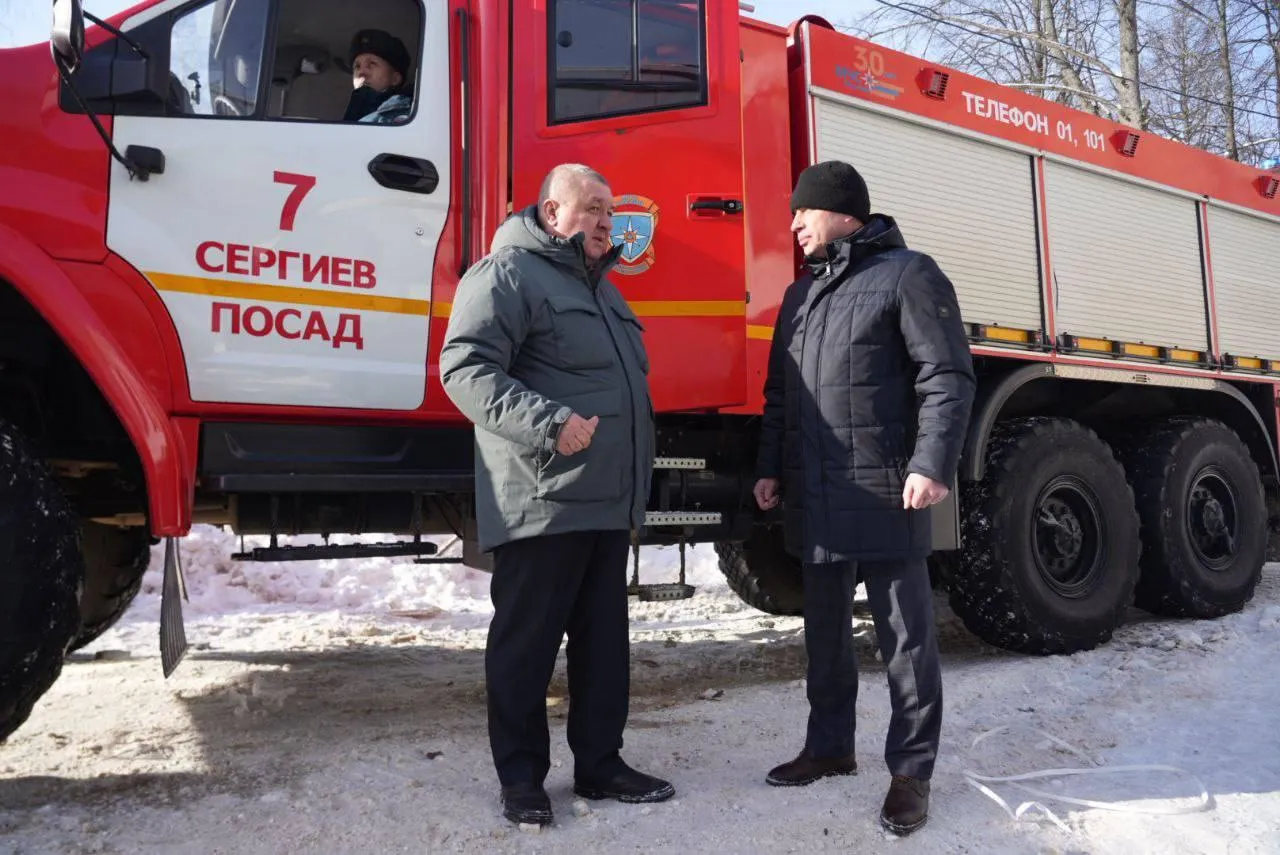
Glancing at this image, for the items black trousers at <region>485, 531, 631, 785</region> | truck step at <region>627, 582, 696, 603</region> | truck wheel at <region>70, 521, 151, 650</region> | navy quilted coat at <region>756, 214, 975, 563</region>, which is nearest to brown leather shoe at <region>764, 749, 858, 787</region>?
black trousers at <region>485, 531, 631, 785</region>

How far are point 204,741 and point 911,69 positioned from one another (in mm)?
3897

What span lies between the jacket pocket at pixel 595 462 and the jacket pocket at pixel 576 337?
0.09 metres

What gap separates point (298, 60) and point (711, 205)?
1543 mm

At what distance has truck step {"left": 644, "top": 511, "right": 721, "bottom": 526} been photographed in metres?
3.79

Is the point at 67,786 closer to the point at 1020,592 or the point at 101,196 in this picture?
the point at 101,196

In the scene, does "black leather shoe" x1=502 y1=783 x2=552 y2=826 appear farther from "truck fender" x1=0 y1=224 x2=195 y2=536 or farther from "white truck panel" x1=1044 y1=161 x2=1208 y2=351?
"white truck panel" x1=1044 y1=161 x2=1208 y2=351

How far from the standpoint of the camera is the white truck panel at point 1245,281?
573cm

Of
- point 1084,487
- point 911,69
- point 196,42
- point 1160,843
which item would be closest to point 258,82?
point 196,42

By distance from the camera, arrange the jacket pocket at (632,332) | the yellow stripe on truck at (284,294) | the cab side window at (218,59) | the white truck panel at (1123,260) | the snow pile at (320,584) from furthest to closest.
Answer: the snow pile at (320,584), the white truck panel at (1123,260), the cab side window at (218,59), the yellow stripe on truck at (284,294), the jacket pocket at (632,332)

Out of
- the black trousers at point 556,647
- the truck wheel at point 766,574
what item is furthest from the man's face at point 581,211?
the truck wheel at point 766,574

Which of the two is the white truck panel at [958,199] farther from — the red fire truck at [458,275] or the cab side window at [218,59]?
the cab side window at [218,59]

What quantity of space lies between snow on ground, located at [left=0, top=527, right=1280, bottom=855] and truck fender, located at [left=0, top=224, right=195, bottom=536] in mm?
834

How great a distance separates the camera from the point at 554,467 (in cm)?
265

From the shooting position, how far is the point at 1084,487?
15.5ft
